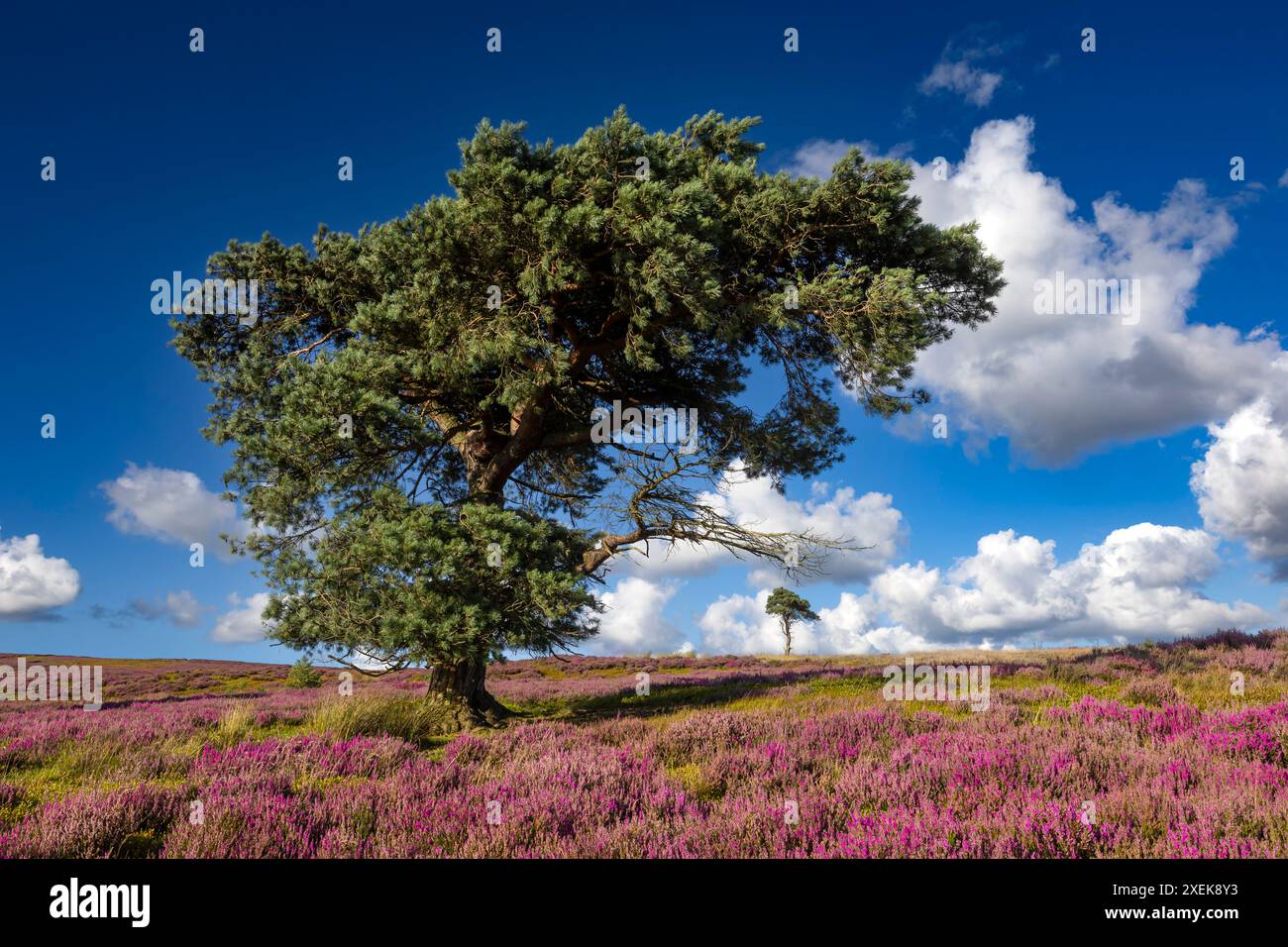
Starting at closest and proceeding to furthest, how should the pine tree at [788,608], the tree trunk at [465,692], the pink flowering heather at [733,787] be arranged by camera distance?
the pink flowering heather at [733,787], the tree trunk at [465,692], the pine tree at [788,608]

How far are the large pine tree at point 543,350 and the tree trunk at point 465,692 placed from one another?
0.19 ft

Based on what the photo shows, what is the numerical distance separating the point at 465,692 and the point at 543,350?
715 centimetres

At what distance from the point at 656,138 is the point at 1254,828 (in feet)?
38.3

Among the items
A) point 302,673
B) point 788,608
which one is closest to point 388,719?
point 302,673

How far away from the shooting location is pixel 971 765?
5.23 meters

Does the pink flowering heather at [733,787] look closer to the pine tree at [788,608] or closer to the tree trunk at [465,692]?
the tree trunk at [465,692]

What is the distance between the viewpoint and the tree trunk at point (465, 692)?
12539mm

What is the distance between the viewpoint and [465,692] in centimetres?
1282

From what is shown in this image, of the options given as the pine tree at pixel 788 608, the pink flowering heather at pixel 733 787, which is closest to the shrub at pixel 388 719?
the pink flowering heather at pixel 733 787

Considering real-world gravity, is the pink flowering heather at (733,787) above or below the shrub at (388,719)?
above

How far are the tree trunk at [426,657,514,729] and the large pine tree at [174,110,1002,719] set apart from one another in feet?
0.19

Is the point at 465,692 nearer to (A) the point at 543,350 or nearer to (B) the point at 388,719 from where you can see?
(B) the point at 388,719

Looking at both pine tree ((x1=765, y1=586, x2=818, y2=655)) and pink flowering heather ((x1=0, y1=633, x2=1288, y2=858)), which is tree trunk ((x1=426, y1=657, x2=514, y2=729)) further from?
pine tree ((x1=765, y1=586, x2=818, y2=655))

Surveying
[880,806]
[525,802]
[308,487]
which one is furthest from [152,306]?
[880,806]
